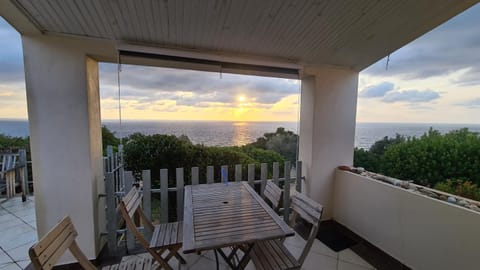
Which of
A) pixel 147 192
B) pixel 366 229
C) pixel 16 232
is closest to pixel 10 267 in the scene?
pixel 16 232

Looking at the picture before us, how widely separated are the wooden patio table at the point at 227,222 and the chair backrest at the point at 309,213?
0.32 m

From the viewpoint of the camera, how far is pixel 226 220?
5.11ft

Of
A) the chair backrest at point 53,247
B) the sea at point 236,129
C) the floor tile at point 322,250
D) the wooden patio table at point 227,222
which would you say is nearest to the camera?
the chair backrest at point 53,247

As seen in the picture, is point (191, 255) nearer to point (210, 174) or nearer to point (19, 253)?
point (210, 174)

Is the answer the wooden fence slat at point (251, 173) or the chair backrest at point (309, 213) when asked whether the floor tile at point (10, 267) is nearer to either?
the wooden fence slat at point (251, 173)

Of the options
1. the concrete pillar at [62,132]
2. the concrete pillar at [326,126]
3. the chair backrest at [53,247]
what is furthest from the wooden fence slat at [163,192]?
the concrete pillar at [326,126]

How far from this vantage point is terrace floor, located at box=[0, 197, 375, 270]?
7.06 ft

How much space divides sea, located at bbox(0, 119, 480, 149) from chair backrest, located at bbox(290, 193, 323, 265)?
153 centimetres

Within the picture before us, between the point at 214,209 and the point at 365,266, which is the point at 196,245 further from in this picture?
the point at 365,266

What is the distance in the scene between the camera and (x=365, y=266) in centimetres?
218

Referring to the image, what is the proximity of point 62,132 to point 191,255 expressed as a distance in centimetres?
196

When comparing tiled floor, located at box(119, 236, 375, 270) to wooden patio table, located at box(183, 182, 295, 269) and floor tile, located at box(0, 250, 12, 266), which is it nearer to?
wooden patio table, located at box(183, 182, 295, 269)

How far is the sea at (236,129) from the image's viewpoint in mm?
A: 2885

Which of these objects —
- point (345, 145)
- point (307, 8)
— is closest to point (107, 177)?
point (307, 8)
